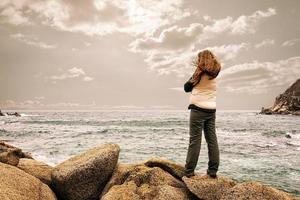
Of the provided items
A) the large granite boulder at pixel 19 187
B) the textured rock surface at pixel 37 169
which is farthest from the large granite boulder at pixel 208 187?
the textured rock surface at pixel 37 169

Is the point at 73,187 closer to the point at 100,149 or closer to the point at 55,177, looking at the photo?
the point at 55,177

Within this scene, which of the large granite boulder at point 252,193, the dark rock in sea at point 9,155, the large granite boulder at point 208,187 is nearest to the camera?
the large granite boulder at point 252,193

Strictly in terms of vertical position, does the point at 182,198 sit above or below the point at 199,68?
below

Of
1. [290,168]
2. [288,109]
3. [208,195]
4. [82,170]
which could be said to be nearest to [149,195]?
[208,195]

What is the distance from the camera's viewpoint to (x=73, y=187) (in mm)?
7066

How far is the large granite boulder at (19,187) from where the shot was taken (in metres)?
5.62

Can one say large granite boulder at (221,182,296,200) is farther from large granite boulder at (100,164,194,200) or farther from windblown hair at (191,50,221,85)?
windblown hair at (191,50,221,85)

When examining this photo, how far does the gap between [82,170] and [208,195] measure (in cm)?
273


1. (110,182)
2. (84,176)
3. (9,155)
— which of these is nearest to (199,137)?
(110,182)

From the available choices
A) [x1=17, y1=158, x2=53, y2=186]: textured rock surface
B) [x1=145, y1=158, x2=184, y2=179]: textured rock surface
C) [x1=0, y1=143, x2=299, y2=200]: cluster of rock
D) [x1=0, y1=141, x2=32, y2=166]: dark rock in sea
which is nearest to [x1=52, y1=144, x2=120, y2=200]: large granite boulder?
[x1=0, y1=143, x2=299, y2=200]: cluster of rock

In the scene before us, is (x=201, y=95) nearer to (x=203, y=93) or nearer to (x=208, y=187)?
(x=203, y=93)

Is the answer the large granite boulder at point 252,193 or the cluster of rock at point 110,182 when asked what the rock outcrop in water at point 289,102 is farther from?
the large granite boulder at point 252,193

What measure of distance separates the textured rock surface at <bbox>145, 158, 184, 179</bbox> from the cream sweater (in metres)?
1.61

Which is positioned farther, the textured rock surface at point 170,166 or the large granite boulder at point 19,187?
the textured rock surface at point 170,166
